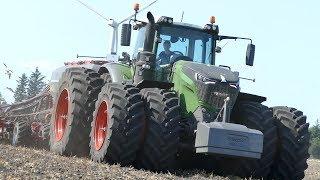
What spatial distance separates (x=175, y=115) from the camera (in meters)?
9.31

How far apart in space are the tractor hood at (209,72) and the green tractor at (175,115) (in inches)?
0.8

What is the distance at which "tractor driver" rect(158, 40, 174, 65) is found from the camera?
10.9 meters

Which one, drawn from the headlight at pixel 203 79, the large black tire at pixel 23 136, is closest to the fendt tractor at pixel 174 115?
the headlight at pixel 203 79

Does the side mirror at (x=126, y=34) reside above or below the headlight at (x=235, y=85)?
above

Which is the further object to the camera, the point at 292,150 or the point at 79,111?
the point at 79,111

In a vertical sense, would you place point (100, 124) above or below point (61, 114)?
above

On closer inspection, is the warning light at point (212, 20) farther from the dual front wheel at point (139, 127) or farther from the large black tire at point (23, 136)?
the large black tire at point (23, 136)

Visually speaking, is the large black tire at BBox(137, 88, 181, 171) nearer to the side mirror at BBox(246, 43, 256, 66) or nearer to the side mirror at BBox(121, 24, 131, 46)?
the side mirror at BBox(121, 24, 131, 46)

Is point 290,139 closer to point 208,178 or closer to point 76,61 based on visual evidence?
point 208,178

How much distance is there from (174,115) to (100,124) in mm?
1863

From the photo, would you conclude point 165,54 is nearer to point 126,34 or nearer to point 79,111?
point 126,34

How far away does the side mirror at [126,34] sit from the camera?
34.9ft

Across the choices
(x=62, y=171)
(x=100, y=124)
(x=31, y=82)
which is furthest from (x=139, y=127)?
(x=31, y=82)

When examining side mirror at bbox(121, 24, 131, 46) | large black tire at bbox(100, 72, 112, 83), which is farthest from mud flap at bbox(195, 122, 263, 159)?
large black tire at bbox(100, 72, 112, 83)
